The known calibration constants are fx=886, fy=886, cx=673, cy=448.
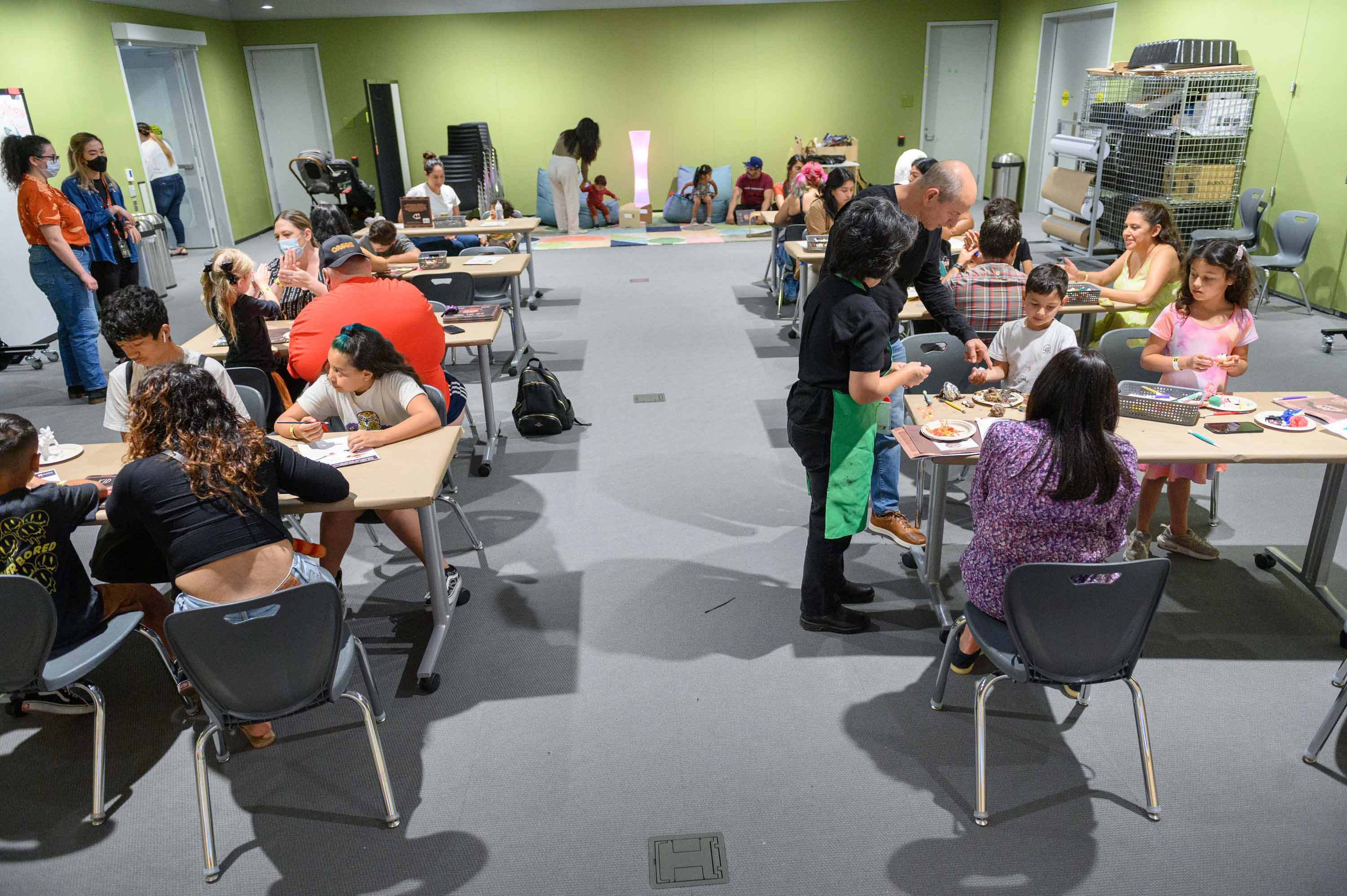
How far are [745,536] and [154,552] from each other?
2305mm

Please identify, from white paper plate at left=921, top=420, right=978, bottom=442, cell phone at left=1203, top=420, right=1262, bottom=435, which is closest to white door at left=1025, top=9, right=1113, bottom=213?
cell phone at left=1203, top=420, right=1262, bottom=435

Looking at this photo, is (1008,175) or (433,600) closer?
(433,600)

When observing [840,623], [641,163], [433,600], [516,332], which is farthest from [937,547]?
[641,163]

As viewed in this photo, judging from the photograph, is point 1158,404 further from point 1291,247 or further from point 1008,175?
point 1008,175

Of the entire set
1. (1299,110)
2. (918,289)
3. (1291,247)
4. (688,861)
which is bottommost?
(688,861)

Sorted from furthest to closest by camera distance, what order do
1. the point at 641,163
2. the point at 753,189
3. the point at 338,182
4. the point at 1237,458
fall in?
the point at 641,163
the point at 753,189
the point at 338,182
the point at 1237,458

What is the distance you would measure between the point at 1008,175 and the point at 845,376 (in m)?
11.2

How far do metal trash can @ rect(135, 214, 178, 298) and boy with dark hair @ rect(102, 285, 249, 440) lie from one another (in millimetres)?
6068

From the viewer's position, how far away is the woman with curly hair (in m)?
2.36

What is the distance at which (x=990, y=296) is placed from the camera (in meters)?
4.20

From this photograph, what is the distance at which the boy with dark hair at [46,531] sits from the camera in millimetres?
2408

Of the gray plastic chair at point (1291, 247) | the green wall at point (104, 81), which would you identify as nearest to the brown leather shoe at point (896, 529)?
the gray plastic chair at point (1291, 247)

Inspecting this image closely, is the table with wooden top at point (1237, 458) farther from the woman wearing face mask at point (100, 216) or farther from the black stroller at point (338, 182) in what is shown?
the black stroller at point (338, 182)

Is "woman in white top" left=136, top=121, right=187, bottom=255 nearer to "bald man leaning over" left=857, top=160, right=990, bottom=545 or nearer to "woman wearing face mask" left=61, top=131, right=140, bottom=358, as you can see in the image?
"woman wearing face mask" left=61, top=131, right=140, bottom=358
